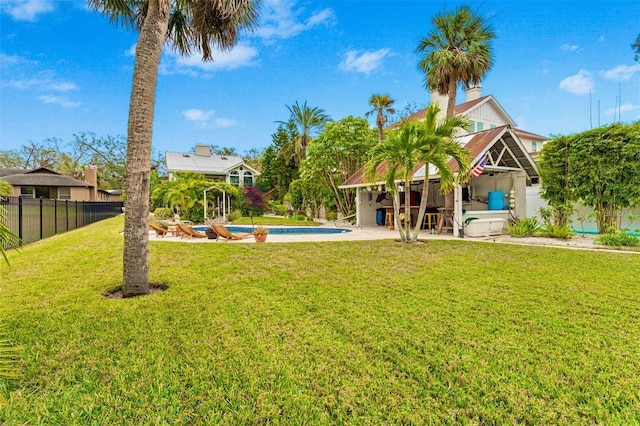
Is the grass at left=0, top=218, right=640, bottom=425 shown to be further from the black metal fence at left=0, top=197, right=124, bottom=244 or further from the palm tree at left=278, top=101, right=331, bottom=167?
the palm tree at left=278, top=101, right=331, bottom=167

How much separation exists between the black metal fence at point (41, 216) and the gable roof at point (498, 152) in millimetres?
13555

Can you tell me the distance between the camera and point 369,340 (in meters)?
4.04

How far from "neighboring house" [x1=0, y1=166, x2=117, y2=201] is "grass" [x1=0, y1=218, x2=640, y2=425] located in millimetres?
31782

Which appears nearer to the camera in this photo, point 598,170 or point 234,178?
point 598,170

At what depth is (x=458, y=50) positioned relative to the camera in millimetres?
16844

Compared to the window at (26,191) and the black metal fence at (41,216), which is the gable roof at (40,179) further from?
the black metal fence at (41,216)

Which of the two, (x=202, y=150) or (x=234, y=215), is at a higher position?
(x=202, y=150)

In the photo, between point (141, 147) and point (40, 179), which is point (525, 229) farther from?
point (40, 179)

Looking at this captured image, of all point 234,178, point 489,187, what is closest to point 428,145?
point 489,187

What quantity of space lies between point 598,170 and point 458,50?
873 centimetres

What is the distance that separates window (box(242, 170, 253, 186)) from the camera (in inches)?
1535

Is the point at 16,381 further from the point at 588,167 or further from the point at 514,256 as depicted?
the point at 588,167

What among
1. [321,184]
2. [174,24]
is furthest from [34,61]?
[174,24]

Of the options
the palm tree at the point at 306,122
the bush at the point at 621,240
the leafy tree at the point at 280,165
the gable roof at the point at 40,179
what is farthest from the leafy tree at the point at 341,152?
the gable roof at the point at 40,179
